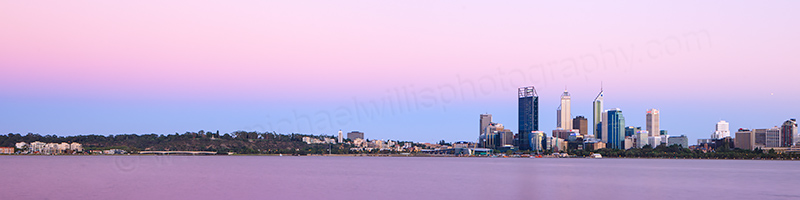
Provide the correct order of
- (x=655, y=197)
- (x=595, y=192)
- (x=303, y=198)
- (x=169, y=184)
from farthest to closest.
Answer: (x=169, y=184) → (x=595, y=192) → (x=655, y=197) → (x=303, y=198)

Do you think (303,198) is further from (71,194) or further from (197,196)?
(71,194)

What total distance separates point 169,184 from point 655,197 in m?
43.3

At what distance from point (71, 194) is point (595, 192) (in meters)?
42.4

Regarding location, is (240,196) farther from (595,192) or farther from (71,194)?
(595,192)

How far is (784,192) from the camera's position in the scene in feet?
204

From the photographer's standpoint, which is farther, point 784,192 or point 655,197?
point 784,192

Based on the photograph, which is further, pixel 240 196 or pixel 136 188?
pixel 136 188

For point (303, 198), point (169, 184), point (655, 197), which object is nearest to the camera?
point (303, 198)

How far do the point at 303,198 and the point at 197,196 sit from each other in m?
Answer: 7.99

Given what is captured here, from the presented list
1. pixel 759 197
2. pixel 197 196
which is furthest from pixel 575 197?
pixel 197 196

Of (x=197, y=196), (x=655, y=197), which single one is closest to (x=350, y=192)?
(x=197, y=196)

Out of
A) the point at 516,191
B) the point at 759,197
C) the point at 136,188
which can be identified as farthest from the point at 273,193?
the point at 759,197

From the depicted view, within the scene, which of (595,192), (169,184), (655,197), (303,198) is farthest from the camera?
(169,184)

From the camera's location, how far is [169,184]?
67938 millimetres
